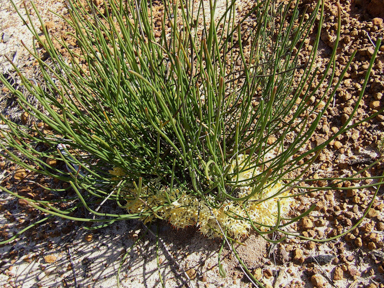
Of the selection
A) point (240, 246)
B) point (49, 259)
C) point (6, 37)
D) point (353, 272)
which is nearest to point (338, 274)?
point (353, 272)

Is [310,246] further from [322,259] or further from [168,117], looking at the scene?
[168,117]

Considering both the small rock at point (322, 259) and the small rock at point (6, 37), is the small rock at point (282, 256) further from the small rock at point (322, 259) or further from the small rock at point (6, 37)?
the small rock at point (6, 37)

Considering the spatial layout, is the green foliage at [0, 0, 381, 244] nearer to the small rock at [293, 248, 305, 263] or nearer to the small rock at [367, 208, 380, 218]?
the small rock at [293, 248, 305, 263]

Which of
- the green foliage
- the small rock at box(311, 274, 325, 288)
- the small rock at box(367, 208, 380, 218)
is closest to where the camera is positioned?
the green foliage

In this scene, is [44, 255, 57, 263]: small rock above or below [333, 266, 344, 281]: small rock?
below

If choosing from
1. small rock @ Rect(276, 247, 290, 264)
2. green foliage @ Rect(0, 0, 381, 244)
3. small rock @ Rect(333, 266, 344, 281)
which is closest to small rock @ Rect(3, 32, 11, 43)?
green foliage @ Rect(0, 0, 381, 244)

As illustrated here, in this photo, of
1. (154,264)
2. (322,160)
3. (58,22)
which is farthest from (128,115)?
(58,22)

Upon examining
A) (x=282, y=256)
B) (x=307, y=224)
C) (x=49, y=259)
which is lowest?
(x=49, y=259)

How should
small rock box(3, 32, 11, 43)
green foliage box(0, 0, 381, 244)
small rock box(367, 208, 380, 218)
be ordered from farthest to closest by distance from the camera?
small rock box(3, 32, 11, 43) → small rock box(367, 208, 380, 218) → green foliage box(0, 0, 381, 244)
